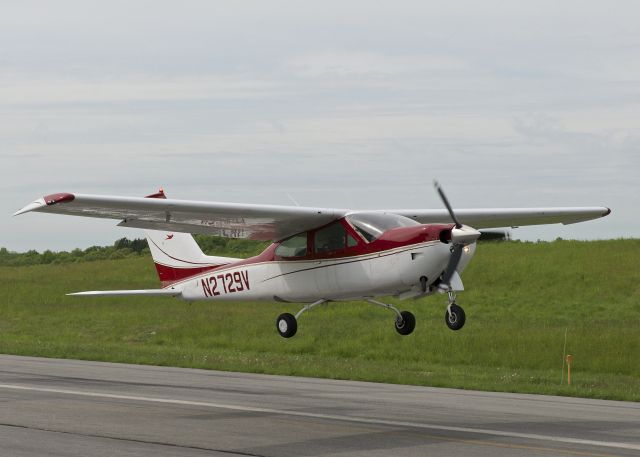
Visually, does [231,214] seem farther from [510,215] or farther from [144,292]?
[510,215]

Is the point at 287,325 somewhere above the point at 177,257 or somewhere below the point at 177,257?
below

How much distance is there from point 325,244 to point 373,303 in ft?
5.74

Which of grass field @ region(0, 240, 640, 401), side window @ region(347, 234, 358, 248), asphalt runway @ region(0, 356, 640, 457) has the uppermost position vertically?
side window @ region(347, 234, 358, 248)

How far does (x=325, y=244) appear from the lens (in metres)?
21.9

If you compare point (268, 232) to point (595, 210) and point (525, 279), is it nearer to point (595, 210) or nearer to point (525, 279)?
point (595, 210)

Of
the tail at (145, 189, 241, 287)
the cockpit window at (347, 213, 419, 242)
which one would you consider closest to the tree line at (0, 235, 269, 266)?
the tail at (145, 189, 241, 287)

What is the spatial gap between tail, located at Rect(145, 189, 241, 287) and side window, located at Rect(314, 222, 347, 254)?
3783 mm

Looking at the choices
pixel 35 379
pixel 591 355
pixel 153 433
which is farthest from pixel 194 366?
pixel 153 433

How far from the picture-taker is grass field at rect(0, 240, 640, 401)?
32688 millimetres

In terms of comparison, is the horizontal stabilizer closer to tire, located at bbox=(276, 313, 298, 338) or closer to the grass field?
tire, located at bbox=(276, 313, 298, 338)

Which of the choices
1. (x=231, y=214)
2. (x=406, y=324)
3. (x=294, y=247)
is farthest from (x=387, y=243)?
(x=231, y=214)

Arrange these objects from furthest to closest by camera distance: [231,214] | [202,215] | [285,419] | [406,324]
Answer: [406,324]
[202,215]
[231,214]
[285,419]

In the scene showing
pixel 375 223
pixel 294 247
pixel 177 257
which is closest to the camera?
pixel 375 223

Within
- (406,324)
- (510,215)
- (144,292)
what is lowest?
(406,324)
